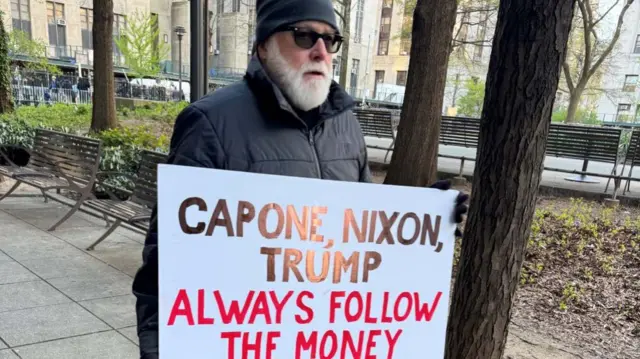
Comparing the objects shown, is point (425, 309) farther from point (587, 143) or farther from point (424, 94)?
point (587, 143)

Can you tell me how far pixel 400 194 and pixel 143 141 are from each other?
7098mm

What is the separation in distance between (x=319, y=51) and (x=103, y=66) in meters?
9.66

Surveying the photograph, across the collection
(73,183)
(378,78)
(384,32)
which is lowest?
(73,183)

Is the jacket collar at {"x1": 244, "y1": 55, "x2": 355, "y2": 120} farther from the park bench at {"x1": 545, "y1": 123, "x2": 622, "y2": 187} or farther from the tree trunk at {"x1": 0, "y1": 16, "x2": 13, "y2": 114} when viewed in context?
the tree trunk at {"x1": 0, "y1": 16, "x2": 13, "y2": 114}

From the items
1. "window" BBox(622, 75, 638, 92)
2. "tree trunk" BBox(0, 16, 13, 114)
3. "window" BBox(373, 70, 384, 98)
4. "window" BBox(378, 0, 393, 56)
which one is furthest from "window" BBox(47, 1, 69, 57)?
"window" BBox(622, 75, 638, 92)

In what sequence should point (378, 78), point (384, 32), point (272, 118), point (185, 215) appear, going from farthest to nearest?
point (378, 78)
point (384, 32)
point (272, 118)
point (185, 215)

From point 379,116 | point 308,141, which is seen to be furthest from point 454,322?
point 379,116

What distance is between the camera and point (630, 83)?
50031 mm

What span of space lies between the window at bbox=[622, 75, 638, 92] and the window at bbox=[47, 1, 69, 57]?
51.9 metres

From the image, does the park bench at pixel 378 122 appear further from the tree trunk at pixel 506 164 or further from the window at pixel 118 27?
the window at pixel 118 27

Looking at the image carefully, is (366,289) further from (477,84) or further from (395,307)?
(477,84)

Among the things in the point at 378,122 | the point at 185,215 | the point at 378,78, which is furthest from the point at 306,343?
the point at 378,78

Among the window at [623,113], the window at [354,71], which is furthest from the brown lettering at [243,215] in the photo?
the window at [354,71]

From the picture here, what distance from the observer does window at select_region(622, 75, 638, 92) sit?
47719mm
